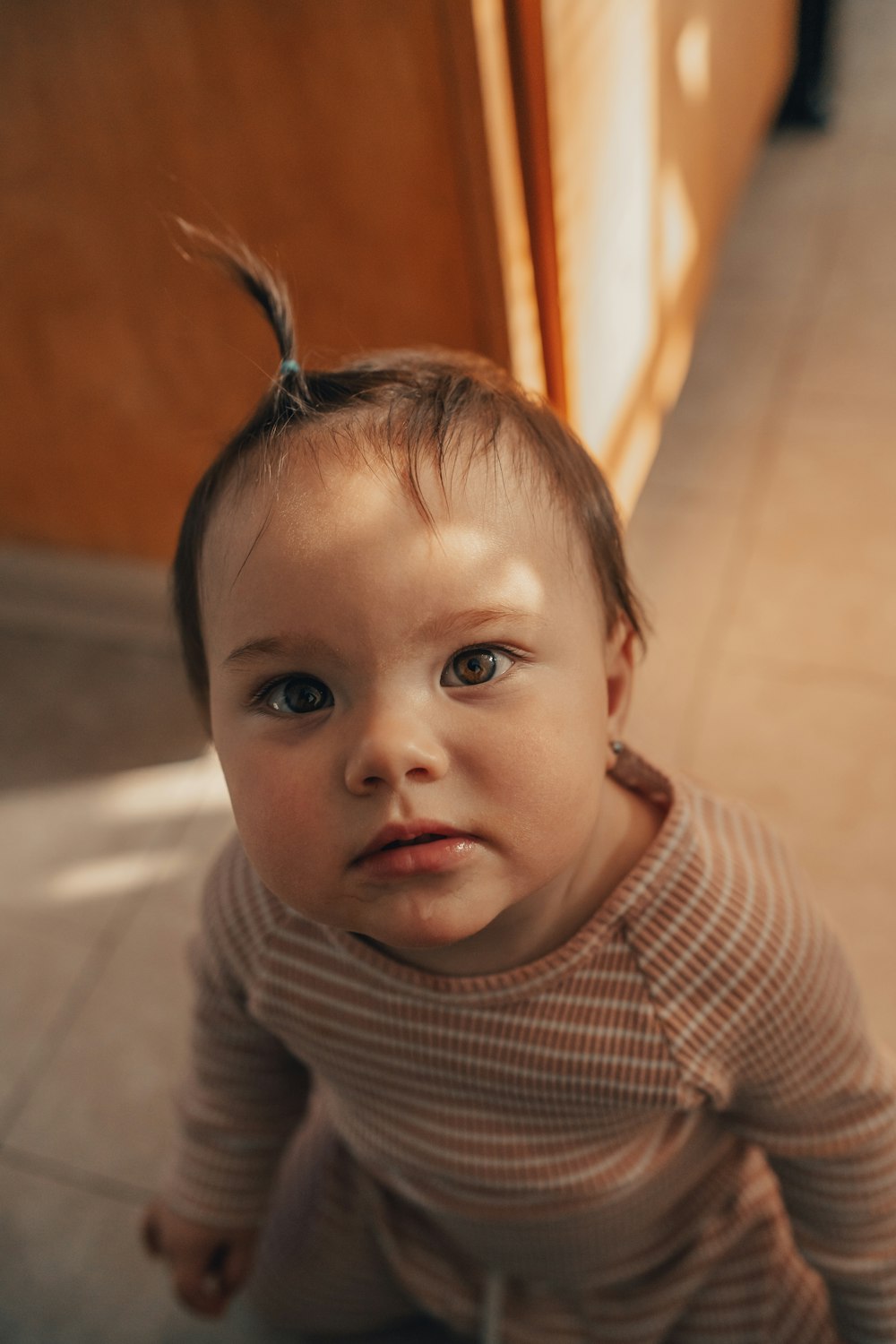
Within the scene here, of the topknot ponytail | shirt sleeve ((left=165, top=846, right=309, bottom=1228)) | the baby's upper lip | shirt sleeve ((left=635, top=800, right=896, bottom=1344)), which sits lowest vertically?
shirt sleeve ((left=165, top=846, right=309, bottom=1228))

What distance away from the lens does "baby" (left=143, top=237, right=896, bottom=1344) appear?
1.74 feet

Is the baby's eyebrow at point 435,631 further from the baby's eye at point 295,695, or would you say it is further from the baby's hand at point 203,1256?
the baby's hand at point 203,1256

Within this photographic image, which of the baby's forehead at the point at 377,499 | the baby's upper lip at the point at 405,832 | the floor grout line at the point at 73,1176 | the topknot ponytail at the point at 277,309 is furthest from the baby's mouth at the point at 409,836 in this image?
the floor grout line at the point at 73,1176

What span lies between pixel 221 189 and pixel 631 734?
72 centimetres

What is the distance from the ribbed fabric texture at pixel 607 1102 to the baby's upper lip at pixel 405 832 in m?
0.15

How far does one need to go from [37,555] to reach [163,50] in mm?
787

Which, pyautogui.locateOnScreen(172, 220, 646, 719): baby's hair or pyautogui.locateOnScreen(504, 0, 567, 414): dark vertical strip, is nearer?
pyautogui.locateOnScreen(172, 220, 646, 719): baby's hair

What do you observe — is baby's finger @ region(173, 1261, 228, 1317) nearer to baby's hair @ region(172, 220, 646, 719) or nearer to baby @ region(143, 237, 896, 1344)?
baby @ region(143, 237, 896, 1344)

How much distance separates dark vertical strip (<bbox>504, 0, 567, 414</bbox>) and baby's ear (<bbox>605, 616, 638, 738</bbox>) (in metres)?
0.53

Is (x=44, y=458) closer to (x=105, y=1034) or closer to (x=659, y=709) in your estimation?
(x=105, y=1034)

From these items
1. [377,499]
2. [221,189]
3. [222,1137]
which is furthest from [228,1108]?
[221,189]

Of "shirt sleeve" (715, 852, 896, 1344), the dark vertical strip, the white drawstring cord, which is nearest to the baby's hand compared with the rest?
the white drawstring cord

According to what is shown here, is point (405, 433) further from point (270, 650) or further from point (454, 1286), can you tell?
point (454, 1286)

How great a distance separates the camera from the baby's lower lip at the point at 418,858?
20.5 inches
